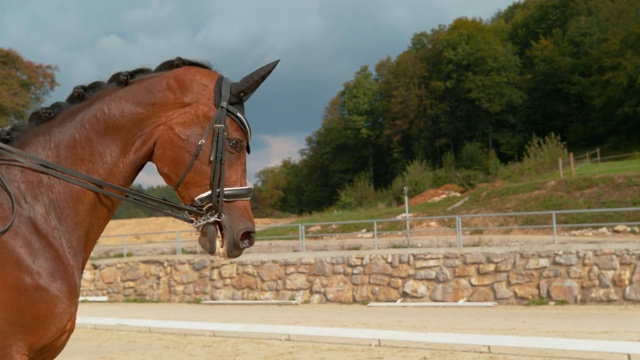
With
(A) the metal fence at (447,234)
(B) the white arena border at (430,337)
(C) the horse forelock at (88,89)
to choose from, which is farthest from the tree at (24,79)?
(C) the horse forelock at (88,89)

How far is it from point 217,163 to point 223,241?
1.10ft

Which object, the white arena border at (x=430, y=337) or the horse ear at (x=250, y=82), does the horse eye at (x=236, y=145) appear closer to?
the horse ear at (x=250, y=82)

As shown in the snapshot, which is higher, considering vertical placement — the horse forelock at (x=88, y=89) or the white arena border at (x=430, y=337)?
the horse forelock at (x=88, y=89)

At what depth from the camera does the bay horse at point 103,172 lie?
2631 mm

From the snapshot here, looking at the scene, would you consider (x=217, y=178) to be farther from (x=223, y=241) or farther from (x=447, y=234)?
(x=447, y=234)

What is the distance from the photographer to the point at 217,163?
112 inches

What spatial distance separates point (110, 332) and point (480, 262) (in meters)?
7.65

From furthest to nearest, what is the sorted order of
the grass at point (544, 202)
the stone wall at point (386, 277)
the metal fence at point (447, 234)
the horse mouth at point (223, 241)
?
the grass at point (544, 202) < the metal fence at point (447, 234) < the stone wall at point (386, 277) < the horse mouth at point (223, 241)

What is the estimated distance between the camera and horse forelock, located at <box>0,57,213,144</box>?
3014mm

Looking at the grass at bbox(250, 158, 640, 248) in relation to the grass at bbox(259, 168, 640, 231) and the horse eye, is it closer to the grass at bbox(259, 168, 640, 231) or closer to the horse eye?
the grass at bbox(259, 168, 640, 231)

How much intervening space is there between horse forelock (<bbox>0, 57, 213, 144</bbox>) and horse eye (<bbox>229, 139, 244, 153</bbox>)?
17.1 inches

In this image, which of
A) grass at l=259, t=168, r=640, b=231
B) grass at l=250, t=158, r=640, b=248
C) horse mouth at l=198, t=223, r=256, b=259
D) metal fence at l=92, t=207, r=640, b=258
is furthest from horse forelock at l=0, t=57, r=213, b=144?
grass at l=259, t=168, r=640, b=231

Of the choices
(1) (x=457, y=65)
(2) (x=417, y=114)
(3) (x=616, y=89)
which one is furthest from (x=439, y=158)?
(3) (x=616, y=89)

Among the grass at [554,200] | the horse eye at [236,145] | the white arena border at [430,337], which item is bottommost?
the white arena border at [430,337]
